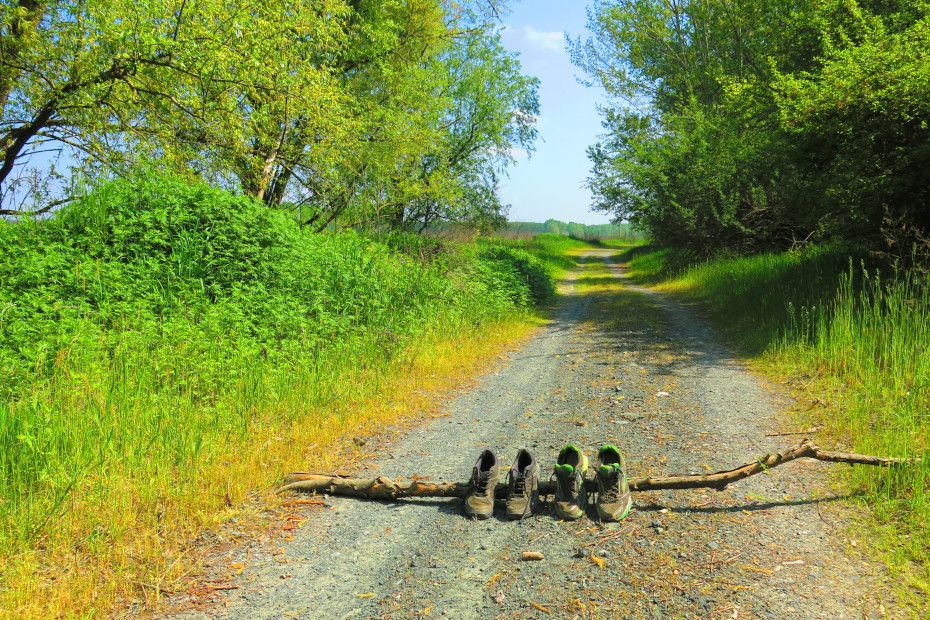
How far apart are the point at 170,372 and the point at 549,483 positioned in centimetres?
336

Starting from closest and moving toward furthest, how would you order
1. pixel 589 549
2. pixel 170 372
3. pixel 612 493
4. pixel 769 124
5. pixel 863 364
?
pixel 589 549
pixel 612 493
pixel 170 372
pixel 863 364
pixel 769 124

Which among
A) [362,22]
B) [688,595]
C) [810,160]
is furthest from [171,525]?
[362,22]

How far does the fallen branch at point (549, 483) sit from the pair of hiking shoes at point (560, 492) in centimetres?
9

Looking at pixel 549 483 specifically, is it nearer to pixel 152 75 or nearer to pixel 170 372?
pixel 170 372

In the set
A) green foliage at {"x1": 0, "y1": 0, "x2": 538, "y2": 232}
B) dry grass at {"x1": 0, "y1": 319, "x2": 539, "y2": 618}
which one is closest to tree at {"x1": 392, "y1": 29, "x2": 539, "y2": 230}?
green foliage at {"x1": 0, "y1": 0, "x2": 538, "y2": 232}

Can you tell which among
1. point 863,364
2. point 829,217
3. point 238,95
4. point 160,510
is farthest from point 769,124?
point 160,510

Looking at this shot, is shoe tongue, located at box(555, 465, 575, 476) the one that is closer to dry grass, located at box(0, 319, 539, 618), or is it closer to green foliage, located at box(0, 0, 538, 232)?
dry grass, located at box(0, 319, 539, 618)

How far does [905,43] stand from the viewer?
769 cm

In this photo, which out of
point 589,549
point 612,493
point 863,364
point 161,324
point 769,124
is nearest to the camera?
point 589,549

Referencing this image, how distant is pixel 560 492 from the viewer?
11.7 feet

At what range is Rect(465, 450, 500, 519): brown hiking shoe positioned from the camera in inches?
139

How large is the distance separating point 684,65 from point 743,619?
2514cm

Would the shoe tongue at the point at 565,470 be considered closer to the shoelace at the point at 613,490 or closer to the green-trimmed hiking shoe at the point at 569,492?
the green-trimmed hiking shoe at the point at 569,492

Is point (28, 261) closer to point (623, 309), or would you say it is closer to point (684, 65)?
point (623, 309)
